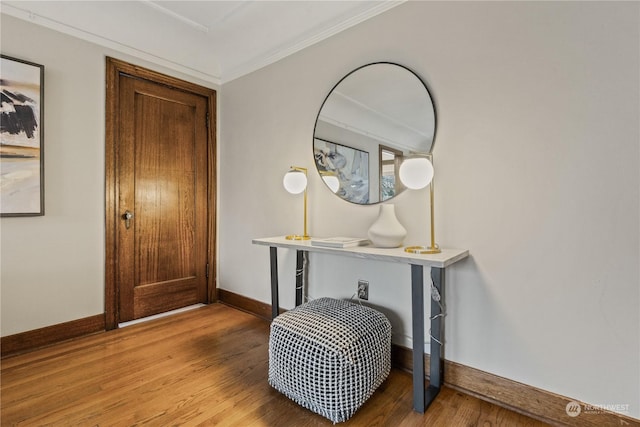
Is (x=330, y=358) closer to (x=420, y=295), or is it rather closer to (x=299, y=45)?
(x=420, y=295)

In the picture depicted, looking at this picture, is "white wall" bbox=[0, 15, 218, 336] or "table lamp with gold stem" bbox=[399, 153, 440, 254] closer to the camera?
"table lamp with gold stem" bbox=[399, 153, 440, 254]

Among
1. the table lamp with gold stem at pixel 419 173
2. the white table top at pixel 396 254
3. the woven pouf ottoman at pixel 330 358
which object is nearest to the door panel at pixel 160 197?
the white table top at pixel 396 254

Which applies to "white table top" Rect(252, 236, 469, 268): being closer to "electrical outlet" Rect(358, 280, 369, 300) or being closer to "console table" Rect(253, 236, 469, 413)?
"console table" Rect(253, 236, 469, 413)

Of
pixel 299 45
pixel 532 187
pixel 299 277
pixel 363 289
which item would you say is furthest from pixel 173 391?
pixel 299 45

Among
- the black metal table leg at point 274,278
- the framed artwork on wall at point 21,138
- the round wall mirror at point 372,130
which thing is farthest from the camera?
the black metal table leg at point 274,278

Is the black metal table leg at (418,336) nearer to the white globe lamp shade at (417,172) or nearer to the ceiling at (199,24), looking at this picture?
the white globe lamp shade at (417,172)

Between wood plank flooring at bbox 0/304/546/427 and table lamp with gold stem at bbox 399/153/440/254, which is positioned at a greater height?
table lamp with gold stem at bbox 399/153/440/254

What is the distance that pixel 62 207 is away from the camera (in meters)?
2.17

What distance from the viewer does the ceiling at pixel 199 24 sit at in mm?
2064

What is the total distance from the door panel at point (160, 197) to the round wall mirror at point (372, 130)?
132 centimetres

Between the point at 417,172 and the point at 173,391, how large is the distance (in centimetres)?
166

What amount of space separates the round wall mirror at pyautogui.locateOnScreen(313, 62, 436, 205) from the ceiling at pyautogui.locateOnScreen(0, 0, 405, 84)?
1.43 feet

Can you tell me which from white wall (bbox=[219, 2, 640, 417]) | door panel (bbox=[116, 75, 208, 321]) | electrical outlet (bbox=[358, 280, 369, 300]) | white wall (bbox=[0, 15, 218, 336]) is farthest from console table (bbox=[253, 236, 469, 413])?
white wall (bbox=[0, 15, 218, 336])

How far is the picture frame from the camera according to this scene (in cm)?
201
